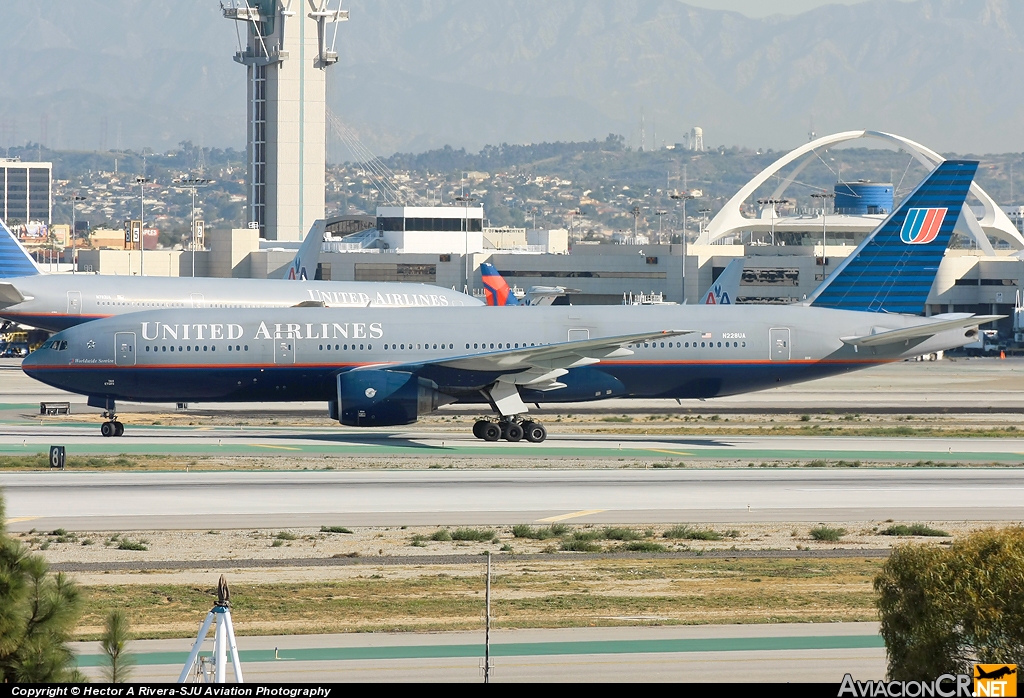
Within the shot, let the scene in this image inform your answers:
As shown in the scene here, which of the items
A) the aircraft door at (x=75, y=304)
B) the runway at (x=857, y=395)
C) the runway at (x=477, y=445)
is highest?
the aircraft door at (x=75, y=304)

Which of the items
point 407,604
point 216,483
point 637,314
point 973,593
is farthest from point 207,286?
point 973,593

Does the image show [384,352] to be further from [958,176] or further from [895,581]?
[895,581]

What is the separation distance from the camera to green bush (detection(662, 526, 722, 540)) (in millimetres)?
27812

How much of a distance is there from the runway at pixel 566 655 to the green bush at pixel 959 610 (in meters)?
3.76

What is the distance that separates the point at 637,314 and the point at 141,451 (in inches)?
741

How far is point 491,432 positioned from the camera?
44875mm

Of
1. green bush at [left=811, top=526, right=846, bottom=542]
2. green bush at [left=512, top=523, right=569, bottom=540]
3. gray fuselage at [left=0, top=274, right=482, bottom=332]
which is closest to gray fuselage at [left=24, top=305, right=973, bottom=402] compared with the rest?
green bush at [left=512, top=523, right=569, bottom=540]

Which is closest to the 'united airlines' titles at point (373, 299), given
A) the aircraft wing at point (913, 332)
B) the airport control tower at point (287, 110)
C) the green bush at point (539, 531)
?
the aircraft wing at point (913, 332)

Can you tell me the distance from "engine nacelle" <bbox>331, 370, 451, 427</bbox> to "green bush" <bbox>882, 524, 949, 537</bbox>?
18827mm

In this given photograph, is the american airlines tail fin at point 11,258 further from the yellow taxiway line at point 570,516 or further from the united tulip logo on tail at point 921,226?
the yellow taxiway line at point 570,516

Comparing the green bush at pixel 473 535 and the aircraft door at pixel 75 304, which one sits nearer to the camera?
the green bush at pixel 473 535

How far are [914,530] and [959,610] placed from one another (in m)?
15.6

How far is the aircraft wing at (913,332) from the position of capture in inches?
1773

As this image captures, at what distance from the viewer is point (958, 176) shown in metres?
48.7
